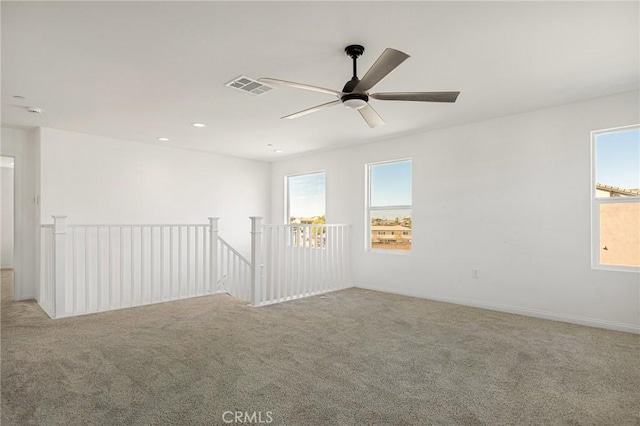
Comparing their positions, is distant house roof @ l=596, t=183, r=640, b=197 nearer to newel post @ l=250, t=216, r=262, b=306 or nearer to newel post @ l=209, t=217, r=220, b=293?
newel post @ l=250, t=216, r=262, b=306

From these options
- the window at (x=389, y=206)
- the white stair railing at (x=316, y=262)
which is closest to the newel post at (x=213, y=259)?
the white stair railing at (x=316, y=262)

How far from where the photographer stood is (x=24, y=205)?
509cm

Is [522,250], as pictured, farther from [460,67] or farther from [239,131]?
[239,131]

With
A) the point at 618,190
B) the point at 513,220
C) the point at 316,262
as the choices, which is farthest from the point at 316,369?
the point at 618,190

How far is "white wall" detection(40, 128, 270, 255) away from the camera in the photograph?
493 cm

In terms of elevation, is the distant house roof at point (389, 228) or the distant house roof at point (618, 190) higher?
the distant house roof at point (618, 190)

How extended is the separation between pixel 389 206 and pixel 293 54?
3.39 metres

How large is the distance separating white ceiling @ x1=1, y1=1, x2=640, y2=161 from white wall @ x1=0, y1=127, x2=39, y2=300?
745 mm

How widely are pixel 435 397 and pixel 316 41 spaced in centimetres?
249

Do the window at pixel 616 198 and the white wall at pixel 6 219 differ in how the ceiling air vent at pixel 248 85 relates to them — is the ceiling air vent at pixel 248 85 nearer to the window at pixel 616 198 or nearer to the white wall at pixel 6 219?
the window at pixel 616 198

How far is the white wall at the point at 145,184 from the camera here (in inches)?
194

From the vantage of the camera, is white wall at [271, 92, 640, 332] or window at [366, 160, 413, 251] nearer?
white wall at [271, 92, 640, 332]

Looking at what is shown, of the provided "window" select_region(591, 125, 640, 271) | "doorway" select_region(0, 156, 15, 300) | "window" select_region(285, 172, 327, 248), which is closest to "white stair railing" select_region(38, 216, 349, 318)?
"window" select_region(285, 172, 327, 248)

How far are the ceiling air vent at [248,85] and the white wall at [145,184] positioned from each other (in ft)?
10.3
